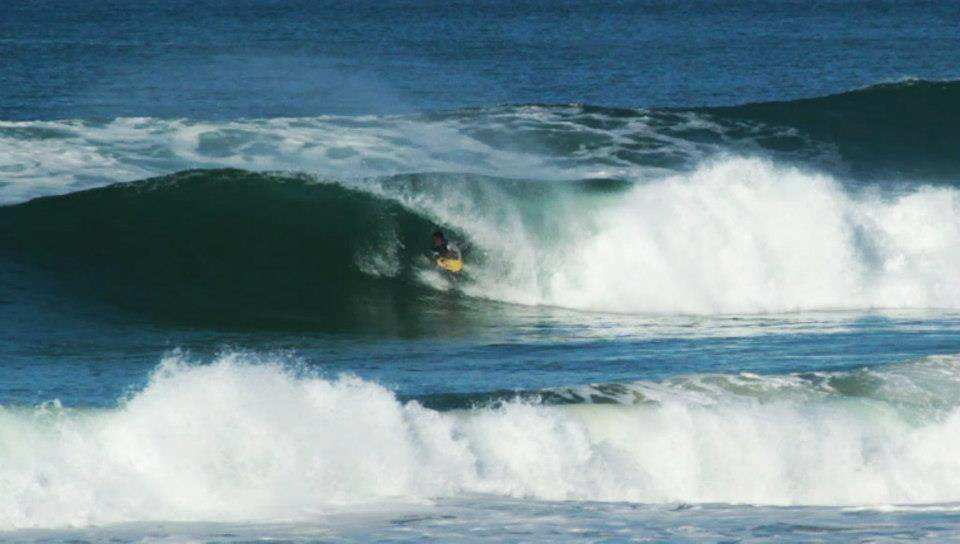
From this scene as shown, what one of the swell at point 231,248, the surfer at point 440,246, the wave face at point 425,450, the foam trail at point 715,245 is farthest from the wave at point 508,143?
the wave face at point 425,450

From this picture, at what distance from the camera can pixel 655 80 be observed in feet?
170

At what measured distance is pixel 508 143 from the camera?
3128cm

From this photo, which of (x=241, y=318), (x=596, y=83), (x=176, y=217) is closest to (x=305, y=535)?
(x=241, y=318)

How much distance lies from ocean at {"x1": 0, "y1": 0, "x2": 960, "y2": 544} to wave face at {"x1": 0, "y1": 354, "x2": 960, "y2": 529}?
3cm

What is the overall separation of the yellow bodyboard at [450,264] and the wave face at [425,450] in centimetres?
683

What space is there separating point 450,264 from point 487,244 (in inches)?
48.7

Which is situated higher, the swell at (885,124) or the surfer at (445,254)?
the swell at (885,124)

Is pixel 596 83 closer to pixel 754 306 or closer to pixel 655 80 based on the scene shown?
pixel 655 80

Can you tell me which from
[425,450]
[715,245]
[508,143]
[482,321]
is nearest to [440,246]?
[482,321]

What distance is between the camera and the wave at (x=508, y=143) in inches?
1093

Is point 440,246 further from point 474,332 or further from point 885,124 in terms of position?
point 885,124

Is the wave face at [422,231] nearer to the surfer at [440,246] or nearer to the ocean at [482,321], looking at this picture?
the ocean at [482,321]

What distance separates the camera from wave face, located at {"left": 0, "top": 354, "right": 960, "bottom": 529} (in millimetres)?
13211

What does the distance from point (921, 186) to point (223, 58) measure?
3614cm
